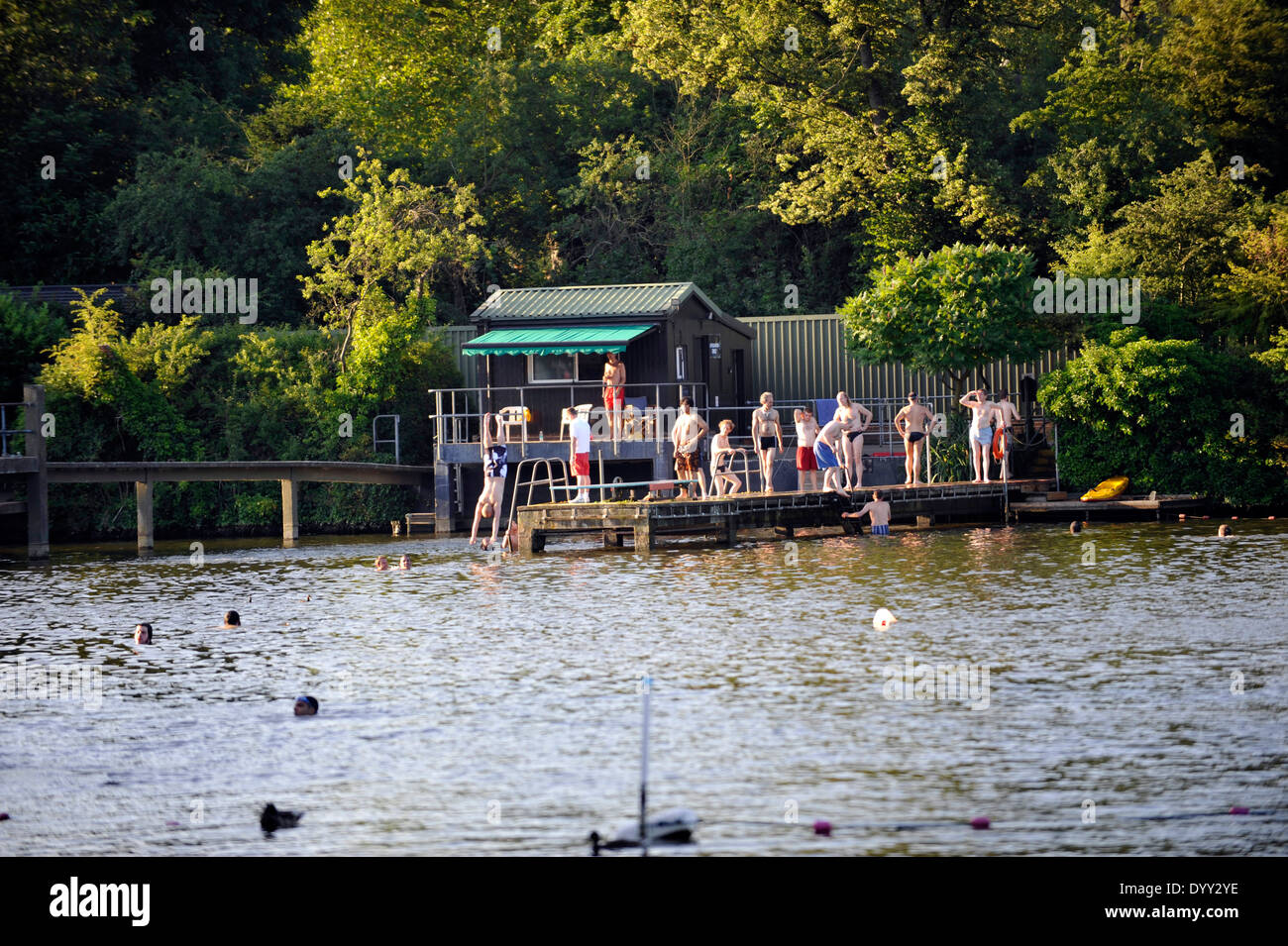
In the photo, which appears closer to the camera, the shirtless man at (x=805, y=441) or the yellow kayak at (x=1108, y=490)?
the shirtless man at (x=805, y=441)

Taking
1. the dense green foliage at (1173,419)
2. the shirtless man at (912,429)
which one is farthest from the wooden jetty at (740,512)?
the dense green foliage at (1173,419)

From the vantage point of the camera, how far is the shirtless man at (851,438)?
3039 centimetres

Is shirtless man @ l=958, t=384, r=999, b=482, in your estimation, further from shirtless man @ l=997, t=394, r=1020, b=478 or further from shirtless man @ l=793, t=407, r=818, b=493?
shirtless man @ l=793, t=407, r=818, b=493

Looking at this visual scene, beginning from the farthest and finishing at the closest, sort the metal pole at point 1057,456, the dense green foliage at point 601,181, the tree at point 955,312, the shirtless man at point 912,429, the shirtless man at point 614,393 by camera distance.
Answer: the dense green foliage at point 601,181, the tree at point 955,312, the metal pole at point 1057,456, the shirtless man at point 614,393, the shirtless man at point 912,429

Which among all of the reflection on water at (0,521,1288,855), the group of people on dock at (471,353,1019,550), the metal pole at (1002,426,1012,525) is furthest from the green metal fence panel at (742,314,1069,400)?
the reflection on water at (0,521,1288,855)

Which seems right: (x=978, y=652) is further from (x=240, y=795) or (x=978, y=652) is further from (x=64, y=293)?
(x=64, y=293)

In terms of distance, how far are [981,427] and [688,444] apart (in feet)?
22.1

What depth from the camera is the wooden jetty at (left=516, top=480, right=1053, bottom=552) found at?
91.1 ft

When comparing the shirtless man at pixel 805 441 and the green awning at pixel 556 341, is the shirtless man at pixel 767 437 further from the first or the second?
the green awning at pixel 556 341

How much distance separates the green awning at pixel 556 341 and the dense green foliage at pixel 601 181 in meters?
3.42

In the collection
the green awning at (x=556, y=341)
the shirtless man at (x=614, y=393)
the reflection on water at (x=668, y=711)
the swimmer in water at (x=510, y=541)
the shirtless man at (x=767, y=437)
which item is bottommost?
the reflection on water at (x=668, y=711)

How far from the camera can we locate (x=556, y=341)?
3553 cm

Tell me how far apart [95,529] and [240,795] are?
95.6ft
